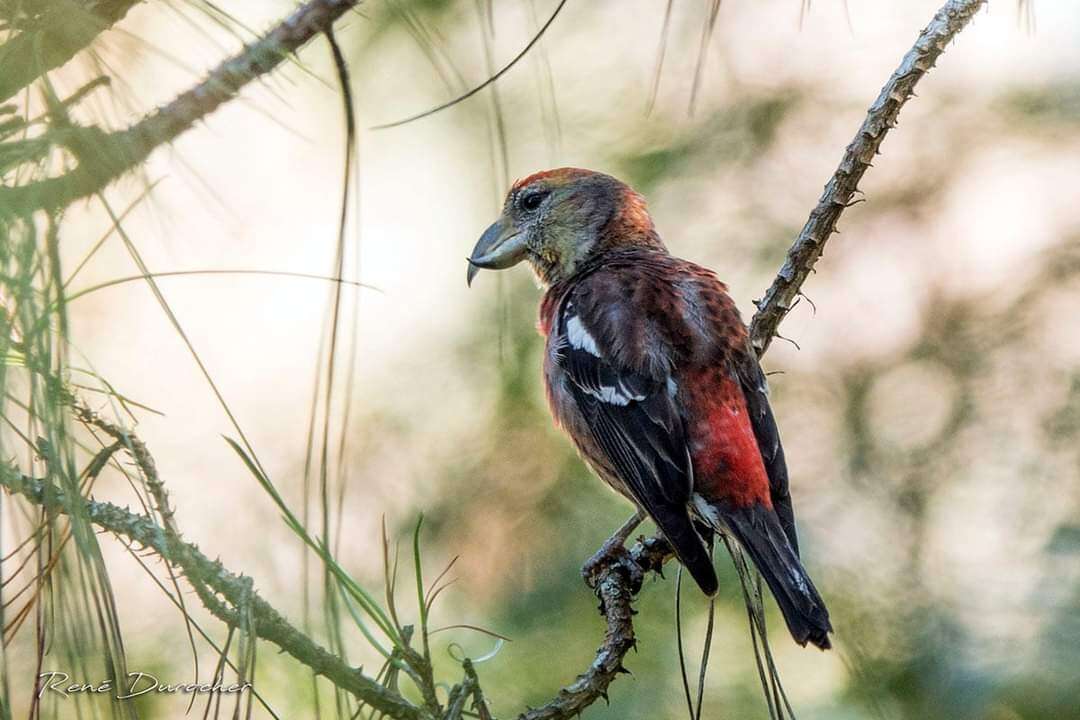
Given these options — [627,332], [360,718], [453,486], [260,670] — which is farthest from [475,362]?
[360,718]

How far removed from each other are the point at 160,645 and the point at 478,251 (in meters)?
1.81

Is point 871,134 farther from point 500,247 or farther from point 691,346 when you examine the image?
point 500,247

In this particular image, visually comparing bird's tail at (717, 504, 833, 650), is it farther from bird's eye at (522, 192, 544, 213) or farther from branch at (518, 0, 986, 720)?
bird's eye at (522, 192, 544, 213)

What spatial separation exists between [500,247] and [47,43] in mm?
2886

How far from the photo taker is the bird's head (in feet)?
14.7

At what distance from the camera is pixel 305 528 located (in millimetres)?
1541

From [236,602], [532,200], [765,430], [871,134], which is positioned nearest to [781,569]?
[765,430]

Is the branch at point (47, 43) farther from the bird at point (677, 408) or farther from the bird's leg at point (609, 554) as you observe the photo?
the bird's leg at point (609, 554)

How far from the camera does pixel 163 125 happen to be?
1770 millimetres

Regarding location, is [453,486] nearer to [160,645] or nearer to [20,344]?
[160,645]

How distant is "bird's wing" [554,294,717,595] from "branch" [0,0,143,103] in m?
1.93

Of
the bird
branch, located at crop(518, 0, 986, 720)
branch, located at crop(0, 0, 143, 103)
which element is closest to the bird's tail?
the bird

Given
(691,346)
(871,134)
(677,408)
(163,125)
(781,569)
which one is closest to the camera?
(163,125)

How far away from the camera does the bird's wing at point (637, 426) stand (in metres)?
3.25
